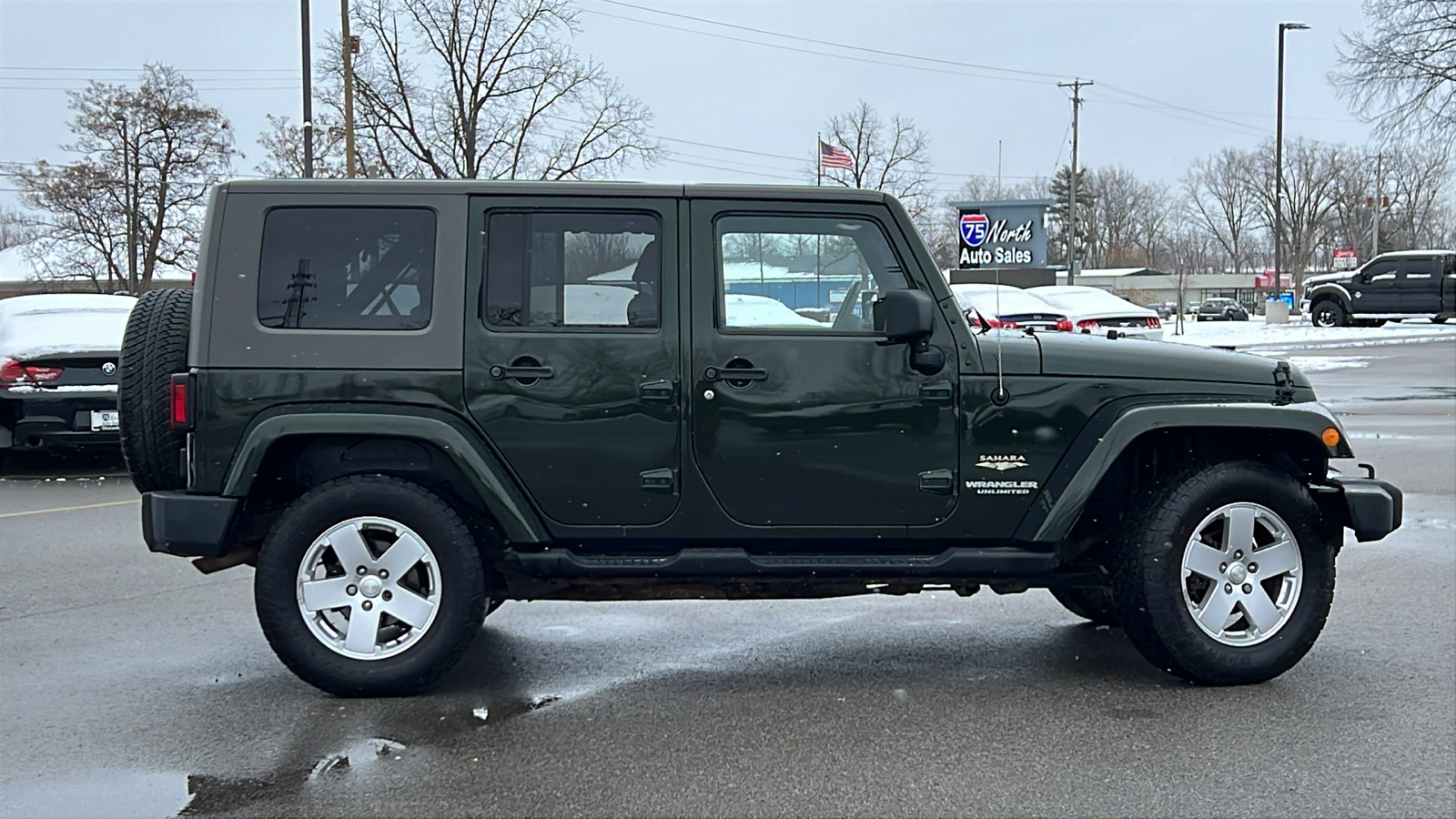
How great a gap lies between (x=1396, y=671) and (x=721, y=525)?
2790 mm

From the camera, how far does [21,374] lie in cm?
1051

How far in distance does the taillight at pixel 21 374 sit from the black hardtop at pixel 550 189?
697 cm

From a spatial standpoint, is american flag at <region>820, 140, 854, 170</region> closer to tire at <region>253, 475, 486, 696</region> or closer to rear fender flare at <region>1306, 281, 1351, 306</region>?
rear fender flare at <region>1306, 281, 1351, 306</region>

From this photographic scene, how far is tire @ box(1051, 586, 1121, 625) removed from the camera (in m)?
5.80

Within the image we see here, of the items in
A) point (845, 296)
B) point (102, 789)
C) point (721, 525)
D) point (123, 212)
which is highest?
point (123, 212)

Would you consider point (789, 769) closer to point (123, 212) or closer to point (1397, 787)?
point (1397, 787)

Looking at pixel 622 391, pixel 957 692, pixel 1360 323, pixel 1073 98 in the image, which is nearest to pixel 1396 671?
pixel 957 692

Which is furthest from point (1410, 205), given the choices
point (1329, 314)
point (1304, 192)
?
point (1329, 314)

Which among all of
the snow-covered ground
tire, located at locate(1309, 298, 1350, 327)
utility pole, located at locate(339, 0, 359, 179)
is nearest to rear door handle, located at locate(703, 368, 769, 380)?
utility pole, located at locate(339, 0, 359, 179)

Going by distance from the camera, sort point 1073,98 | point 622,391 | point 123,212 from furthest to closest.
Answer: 1. point 1073,98
2. point 123,212
3. point 622,391

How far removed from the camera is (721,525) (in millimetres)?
4785

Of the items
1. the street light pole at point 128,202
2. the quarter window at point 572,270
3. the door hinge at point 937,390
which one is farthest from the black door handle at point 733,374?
the street light pole at point 128,202

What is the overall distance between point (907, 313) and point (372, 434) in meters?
2.00

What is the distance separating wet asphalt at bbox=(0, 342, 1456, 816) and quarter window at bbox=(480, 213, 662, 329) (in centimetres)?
144
